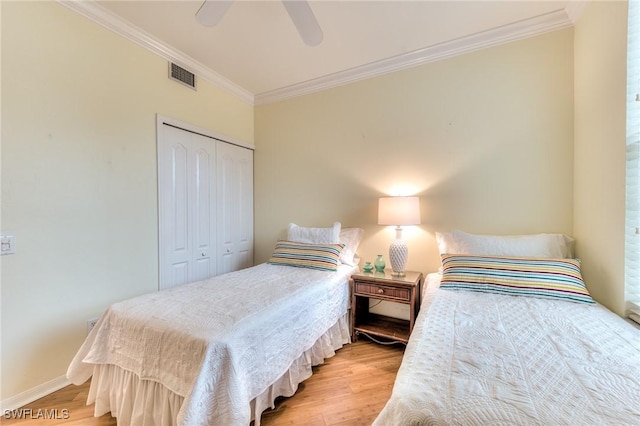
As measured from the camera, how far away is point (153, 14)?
6.38 ft

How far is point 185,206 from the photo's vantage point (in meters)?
2.53

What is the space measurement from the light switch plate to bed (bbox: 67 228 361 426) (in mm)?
716

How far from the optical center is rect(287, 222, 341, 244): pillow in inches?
103

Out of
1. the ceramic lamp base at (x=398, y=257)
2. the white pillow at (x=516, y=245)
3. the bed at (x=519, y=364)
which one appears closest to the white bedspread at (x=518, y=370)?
the bed at (x=519, y=364)

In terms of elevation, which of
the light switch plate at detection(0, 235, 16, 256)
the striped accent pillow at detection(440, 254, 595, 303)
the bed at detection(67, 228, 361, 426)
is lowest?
the bed at detection(67, 228, 361, 426)

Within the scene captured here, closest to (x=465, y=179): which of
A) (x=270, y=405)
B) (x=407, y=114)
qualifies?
(x=407, y=114)

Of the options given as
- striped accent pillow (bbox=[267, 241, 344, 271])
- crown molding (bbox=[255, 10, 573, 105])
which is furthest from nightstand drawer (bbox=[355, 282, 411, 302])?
crown molding (bbox=[255, 10, 573, 105])

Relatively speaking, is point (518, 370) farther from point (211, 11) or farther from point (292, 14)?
point (211, 11)

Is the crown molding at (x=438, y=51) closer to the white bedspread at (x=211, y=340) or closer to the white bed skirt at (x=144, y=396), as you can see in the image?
the white bedspread at (x=211, y=340)

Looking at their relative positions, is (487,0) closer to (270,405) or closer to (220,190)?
(220,190)

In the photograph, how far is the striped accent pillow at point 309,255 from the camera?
237 cm

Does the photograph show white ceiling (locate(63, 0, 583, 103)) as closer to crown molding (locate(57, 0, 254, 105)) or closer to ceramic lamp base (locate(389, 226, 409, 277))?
crown molding (locate(57, 0, 254, 105))

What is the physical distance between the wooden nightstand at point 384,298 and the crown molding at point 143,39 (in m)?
2.53

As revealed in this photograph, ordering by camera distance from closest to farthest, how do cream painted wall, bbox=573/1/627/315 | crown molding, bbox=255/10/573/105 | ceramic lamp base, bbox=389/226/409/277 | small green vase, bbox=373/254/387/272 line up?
cream painted wall, bbox=573/1/627/315
crown molding, bbox=255/10/573/105
ceramic lamp base, bbox=389/226/409/277
small green vase, bbox=373/254/387/272
